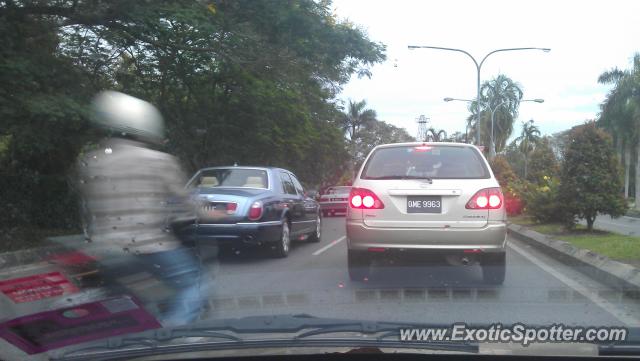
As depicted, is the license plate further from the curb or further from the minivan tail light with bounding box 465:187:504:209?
the curb

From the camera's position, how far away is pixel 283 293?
7039 millimetres

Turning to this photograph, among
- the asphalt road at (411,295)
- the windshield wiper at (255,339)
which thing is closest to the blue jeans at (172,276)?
the asphalt road at (411,295)

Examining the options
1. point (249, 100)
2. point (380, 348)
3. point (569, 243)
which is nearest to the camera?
point (380, 348)

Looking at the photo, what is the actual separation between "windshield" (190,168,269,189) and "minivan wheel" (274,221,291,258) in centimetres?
77

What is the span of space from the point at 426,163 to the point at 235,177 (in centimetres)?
380

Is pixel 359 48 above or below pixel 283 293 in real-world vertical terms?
above

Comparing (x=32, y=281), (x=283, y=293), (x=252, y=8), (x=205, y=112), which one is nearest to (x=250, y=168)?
(x=283, y=293)

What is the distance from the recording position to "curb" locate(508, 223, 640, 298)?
7.47 meters

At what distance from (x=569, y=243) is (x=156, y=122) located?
30.0 feet

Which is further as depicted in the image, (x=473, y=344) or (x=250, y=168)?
(x=250, y=168)

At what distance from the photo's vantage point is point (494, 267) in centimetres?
738

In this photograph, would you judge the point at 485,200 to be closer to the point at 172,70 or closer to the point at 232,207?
the point at 232,207

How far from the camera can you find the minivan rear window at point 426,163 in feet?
24.4

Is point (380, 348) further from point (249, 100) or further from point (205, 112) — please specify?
point (205, 112)
